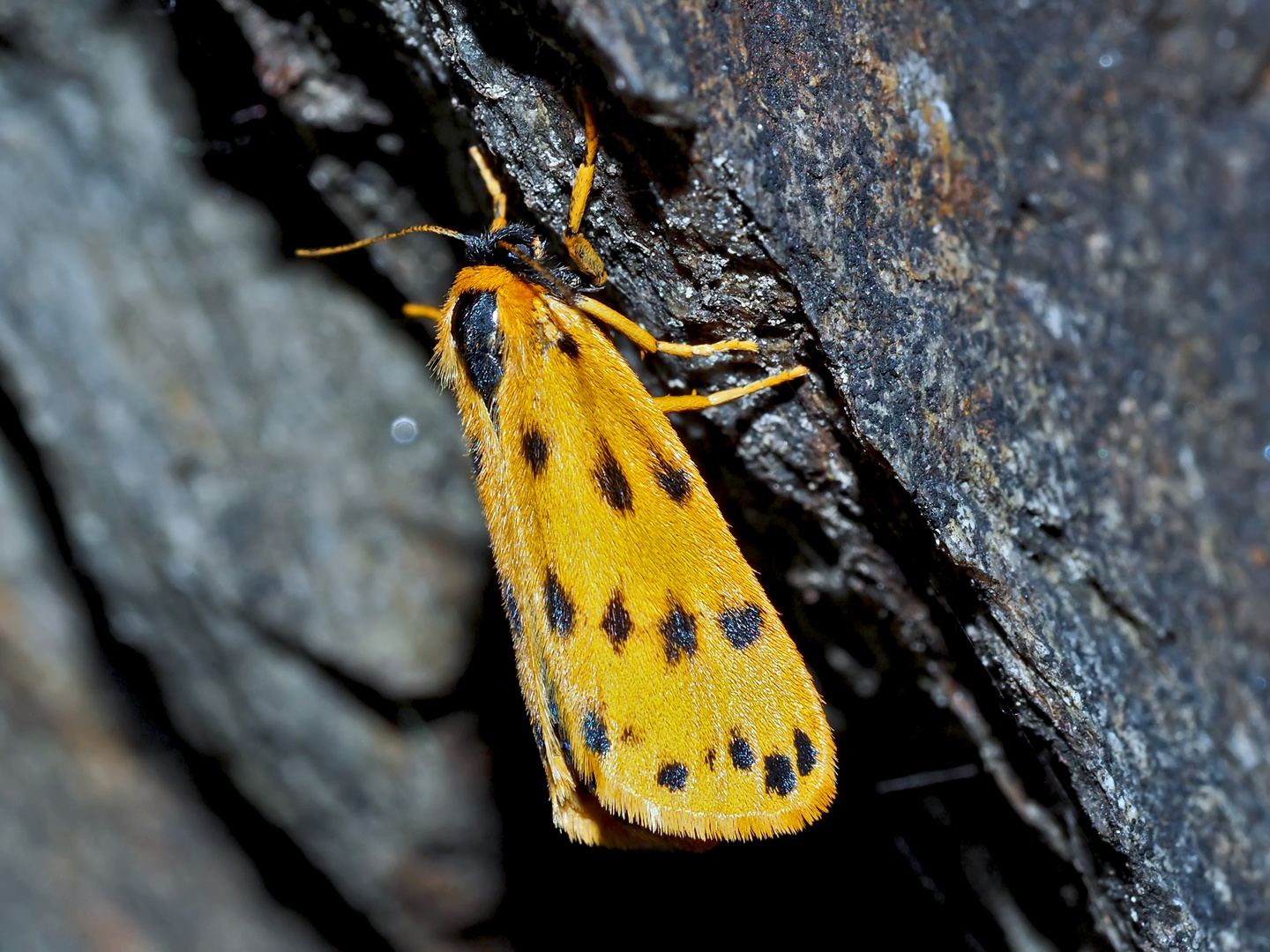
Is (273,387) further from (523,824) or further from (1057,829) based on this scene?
(1057,829)

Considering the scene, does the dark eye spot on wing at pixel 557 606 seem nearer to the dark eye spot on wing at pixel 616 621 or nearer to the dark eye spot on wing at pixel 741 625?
the dark eye spot on wing at pixel 616 621

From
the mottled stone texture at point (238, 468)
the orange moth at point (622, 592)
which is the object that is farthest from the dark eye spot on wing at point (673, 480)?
the mottled stone texture at point (238, 468)

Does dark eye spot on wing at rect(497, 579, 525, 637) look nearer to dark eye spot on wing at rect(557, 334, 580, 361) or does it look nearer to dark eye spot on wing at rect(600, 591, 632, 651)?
dark eye spot on wing at rect(600, 591, 632, 651)

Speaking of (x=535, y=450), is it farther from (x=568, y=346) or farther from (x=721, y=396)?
(x=721, y=396)

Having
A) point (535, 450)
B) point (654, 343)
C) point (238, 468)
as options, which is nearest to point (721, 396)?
point (654, 343)

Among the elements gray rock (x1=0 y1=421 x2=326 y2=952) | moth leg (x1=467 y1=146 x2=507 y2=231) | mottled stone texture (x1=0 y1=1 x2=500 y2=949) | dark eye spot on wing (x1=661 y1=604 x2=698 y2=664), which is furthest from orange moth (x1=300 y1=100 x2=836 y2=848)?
gray rock (x1=0 y1=421 x2=326 y2=952)
